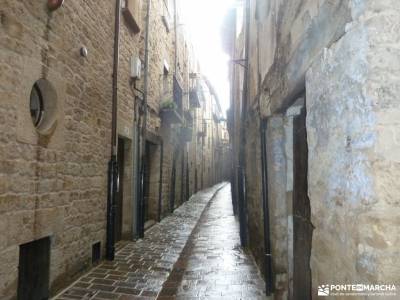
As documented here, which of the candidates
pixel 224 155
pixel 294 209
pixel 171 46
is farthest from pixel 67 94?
pixel 224 155

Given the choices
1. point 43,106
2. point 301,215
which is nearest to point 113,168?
point 43,106

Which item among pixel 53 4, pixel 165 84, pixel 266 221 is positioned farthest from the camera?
pixel 165 84

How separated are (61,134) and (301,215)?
112 inches

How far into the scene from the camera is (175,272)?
16.0 feet

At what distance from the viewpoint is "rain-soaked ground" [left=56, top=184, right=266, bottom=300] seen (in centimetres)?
404

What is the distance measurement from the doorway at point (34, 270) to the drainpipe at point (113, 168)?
1680 mm

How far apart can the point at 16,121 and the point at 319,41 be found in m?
2.67

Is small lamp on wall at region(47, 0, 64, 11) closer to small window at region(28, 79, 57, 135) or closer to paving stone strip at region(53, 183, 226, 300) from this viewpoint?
small window at region(28, 79, 57, 135)

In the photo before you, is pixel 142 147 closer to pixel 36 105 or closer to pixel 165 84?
pixel 165 84

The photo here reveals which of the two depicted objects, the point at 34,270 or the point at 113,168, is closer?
the point at 34,270

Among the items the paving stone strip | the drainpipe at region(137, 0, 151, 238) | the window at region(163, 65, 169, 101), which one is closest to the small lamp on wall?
the paving stone strip

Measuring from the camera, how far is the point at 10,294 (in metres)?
3.21

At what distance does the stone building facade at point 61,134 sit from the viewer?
3.19 metres

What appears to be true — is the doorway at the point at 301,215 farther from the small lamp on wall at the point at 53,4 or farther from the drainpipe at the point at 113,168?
the drainpipe at the point at 113,168
